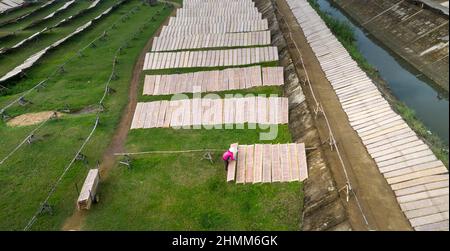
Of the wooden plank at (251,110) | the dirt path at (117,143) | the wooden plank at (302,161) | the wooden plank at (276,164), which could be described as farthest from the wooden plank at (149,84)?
the wooden plank at (302,161)

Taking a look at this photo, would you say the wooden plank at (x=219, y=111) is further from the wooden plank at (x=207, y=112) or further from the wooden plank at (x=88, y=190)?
the wooden plank at (x=88, y=190)

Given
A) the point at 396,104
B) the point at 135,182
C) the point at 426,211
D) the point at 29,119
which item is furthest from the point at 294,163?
the point at 29,119

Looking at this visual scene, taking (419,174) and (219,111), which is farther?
(219,111)

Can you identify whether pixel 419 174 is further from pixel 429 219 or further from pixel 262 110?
pixel 262 110

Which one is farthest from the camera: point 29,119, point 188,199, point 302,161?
point 29,119

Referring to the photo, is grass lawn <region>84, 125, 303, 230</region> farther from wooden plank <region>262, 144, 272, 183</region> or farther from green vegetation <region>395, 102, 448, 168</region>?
green vegetation <region>395, 102, 448, 168</region>

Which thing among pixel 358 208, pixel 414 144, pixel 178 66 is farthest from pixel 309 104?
pixel 178 66

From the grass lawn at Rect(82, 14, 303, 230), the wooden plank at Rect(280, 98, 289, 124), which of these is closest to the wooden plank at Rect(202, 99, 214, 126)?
the grass lawn at Rect(82, 14, 303, 230)
